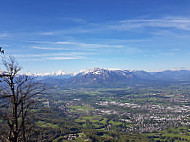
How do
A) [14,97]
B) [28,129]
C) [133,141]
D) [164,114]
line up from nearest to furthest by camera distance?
[14,97] → [28,129] → [133,141] → [164,114]

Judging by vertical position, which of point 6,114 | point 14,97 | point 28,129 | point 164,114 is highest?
point 14,97

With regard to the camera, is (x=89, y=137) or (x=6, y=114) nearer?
(x=6, y=114)

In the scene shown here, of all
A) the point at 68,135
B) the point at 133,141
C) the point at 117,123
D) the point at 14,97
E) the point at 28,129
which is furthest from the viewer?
the point at 117,123

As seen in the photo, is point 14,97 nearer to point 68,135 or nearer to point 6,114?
point 6,114

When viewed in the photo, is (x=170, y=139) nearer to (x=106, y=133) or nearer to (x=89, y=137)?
(x=106, y=133)

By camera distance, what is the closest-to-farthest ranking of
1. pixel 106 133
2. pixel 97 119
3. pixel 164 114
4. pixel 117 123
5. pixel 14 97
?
pixel 14 97, pixel 106 133, pixel 117 123, pixel 97 119, pixel 164 114

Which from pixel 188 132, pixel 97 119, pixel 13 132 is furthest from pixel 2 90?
pixel 97 119

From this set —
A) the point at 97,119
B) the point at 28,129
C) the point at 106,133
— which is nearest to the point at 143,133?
the point at 106,133

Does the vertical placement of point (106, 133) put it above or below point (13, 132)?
below

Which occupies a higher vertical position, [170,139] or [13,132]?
[13,132]
